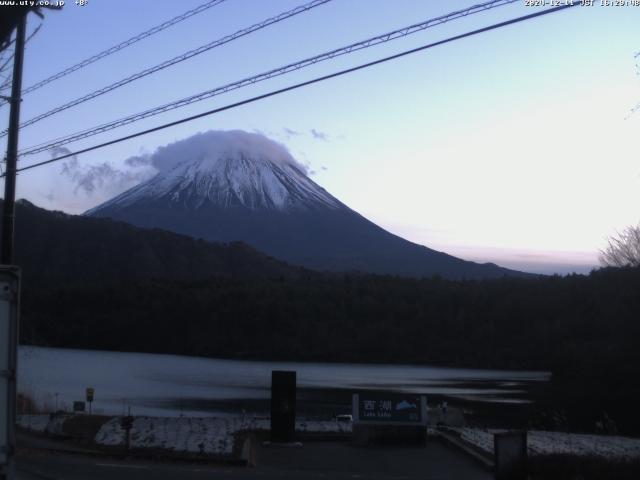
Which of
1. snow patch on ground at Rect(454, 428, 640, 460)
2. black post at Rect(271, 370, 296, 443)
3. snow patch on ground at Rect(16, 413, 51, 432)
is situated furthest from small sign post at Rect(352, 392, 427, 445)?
snow patch on ground at Rect(16, 413, 51, 432)

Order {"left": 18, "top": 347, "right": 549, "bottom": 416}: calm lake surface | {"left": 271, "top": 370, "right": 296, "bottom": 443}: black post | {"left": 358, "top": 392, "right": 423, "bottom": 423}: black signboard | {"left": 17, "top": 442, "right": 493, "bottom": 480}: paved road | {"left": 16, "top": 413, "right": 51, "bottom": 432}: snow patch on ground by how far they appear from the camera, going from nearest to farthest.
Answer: {"left": 17, "top": 442, "right": 493, "bottom": 480}: paved road → {"left": 271, "top": 370, "right": 296, "bottom": 443}: black post → {"left": 358, "top": 392, "right": 423, "bottom": 423}: black signboard → {"left": 16, "top": 413, "right": 51, "bottom": 432}: snow patch on ground → {"left": 18, "top": 347, "right": 549, "bottom": 416}: calm lake surface

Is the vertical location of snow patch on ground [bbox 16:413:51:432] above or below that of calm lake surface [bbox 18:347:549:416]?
above

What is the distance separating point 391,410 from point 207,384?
123 ft

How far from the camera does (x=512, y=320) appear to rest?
96.2 meters

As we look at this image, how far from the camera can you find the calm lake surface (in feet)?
136

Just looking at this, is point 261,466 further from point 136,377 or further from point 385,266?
point 385,266

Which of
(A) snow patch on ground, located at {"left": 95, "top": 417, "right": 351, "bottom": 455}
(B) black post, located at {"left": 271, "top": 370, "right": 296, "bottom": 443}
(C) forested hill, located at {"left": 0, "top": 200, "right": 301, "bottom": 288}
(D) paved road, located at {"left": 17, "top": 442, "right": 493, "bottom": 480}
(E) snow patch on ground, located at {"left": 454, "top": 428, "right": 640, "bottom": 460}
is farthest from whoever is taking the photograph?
(C) forested hill, located at {"left": 0, "top": 200, "right": 301, "bottom": 288}

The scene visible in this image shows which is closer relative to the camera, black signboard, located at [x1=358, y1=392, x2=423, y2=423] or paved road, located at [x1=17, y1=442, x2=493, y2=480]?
paved road, located at [x1=17, y1=442, x2=493, y2=480]

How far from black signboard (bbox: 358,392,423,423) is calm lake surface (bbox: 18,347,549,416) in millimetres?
15747

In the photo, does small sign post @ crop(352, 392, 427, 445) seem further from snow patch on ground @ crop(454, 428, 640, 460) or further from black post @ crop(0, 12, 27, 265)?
black post @ crop(0, 12, 27, 265)

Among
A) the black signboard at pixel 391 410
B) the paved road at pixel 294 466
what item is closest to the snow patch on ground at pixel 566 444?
the paved road at pixel 294 466

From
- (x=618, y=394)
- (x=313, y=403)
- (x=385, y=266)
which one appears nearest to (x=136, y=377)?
(x=313, y=403)

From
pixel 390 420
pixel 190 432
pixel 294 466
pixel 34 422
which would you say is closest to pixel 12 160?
pixel 294 466

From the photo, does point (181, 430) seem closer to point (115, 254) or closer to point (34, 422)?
point (34, 422)
